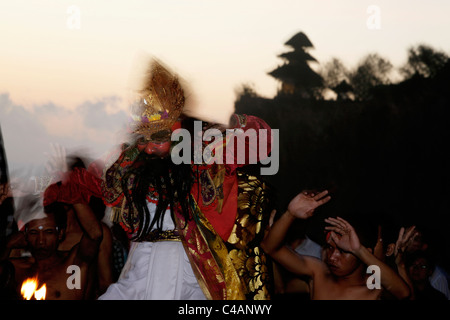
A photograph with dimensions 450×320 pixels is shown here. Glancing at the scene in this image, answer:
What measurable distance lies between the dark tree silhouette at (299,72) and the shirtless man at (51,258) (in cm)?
355

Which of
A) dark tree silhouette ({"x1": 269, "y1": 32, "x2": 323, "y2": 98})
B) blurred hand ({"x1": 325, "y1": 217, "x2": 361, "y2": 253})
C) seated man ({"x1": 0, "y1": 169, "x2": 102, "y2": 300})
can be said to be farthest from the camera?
dark tree silhouette ({"x1": 269, "y1": 32, "x2": 323, "y2": 98})

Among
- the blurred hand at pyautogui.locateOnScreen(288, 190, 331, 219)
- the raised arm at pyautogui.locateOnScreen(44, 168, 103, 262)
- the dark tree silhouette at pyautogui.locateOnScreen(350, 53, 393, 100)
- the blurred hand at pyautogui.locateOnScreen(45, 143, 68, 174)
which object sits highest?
the dark tree silhouette at pyautogui.locateOnScreen(350, 53, 393, 100)

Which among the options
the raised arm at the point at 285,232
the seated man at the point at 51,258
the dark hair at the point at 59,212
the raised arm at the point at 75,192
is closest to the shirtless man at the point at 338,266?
the raised arm at the point at 285,232

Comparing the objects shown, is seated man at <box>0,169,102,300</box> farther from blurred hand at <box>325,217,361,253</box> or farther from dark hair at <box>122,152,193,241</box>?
blurred hand at <box>325,217,361,253</box>

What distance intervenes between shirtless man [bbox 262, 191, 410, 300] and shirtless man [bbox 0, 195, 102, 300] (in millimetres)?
1807

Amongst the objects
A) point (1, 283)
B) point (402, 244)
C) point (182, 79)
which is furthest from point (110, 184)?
point (402, 244)

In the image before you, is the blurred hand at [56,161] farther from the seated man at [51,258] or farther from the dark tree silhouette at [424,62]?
the dark tree silhouette at [424,62]

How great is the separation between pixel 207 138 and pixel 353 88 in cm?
520

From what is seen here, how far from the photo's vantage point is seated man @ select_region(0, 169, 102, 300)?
16.8ft

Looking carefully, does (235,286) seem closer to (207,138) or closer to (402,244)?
(207,138)

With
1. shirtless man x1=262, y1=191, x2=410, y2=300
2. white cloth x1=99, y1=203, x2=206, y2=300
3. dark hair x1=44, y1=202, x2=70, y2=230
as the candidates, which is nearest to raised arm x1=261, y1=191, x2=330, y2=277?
shirtless man x1=262, y1=191, x2=410, y2=300

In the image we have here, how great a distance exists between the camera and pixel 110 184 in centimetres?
388

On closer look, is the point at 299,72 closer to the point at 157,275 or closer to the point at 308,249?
the point at 308,249

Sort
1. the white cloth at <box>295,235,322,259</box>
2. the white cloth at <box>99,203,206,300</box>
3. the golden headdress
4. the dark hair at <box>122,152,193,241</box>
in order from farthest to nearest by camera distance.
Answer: the white cloth at <box>295,235,322,259</box> < the golden headdress < the dark hair at <box>122,152,193,241</box> < the white cloth at <box>99,203,206,300</box>
